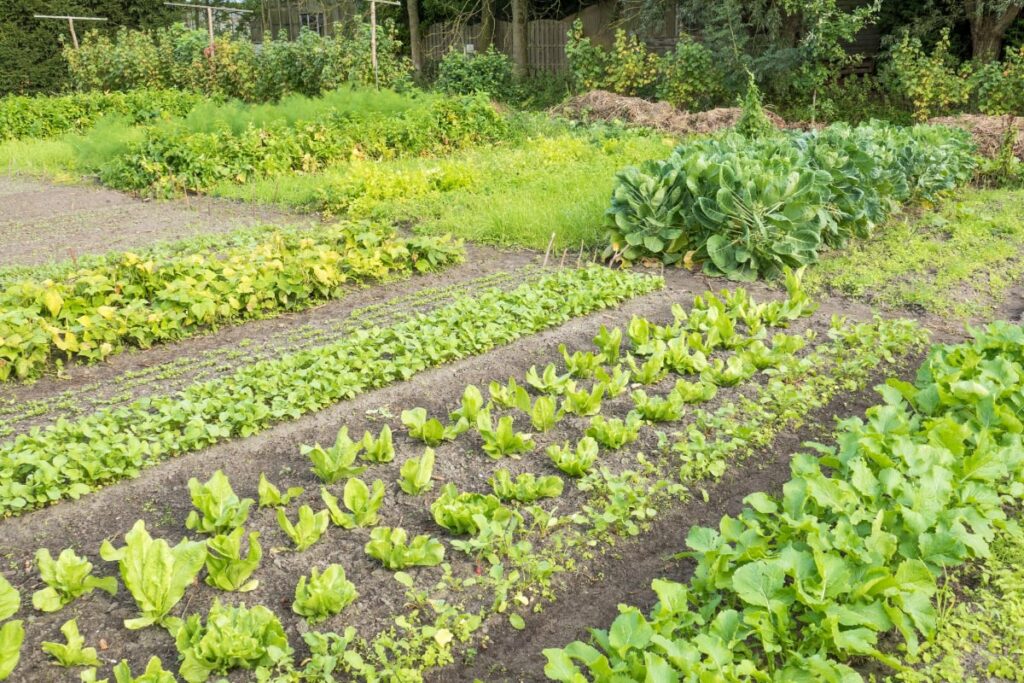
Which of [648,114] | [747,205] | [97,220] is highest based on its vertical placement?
[648,114]

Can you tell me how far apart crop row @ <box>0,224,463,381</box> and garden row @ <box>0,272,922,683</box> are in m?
2.07

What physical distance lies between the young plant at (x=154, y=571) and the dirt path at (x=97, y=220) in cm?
550

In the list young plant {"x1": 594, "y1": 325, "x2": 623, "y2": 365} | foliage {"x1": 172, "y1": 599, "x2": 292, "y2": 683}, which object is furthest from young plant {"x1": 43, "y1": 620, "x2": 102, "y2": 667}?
young plant {"x1": 594, "y1": 325, "x2": 623, "y2": 365}

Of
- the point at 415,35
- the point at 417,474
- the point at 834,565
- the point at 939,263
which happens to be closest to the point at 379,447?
the point at 417,474

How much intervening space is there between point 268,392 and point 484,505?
1.66 metres

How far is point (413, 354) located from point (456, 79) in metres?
16.1

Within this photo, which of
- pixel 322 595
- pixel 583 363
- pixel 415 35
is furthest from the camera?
pixel 415 35

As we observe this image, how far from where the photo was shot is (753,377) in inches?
193

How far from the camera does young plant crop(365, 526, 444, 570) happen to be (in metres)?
3.12

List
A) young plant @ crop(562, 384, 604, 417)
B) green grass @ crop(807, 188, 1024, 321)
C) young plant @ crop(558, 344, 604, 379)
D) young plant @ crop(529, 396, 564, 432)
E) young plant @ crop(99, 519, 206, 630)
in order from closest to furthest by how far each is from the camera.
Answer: young plant @ crop(99, 519, 206, 630), young plant @ crop(529, 396, 564, 432), young plant @ crop(562, 384, 604, 417), young plant @ crop(558, 344, 604, 379), green grass @ crop(807, 188, 1024, 321)

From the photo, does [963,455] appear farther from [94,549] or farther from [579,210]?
[579,210]

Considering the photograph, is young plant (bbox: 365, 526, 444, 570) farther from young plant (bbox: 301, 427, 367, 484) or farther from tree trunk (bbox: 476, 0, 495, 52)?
tree trunk (bbox: 476, 0, 495, 52)

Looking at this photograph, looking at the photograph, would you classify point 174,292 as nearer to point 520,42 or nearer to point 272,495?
point 272,495

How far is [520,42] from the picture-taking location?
70.1 feet
